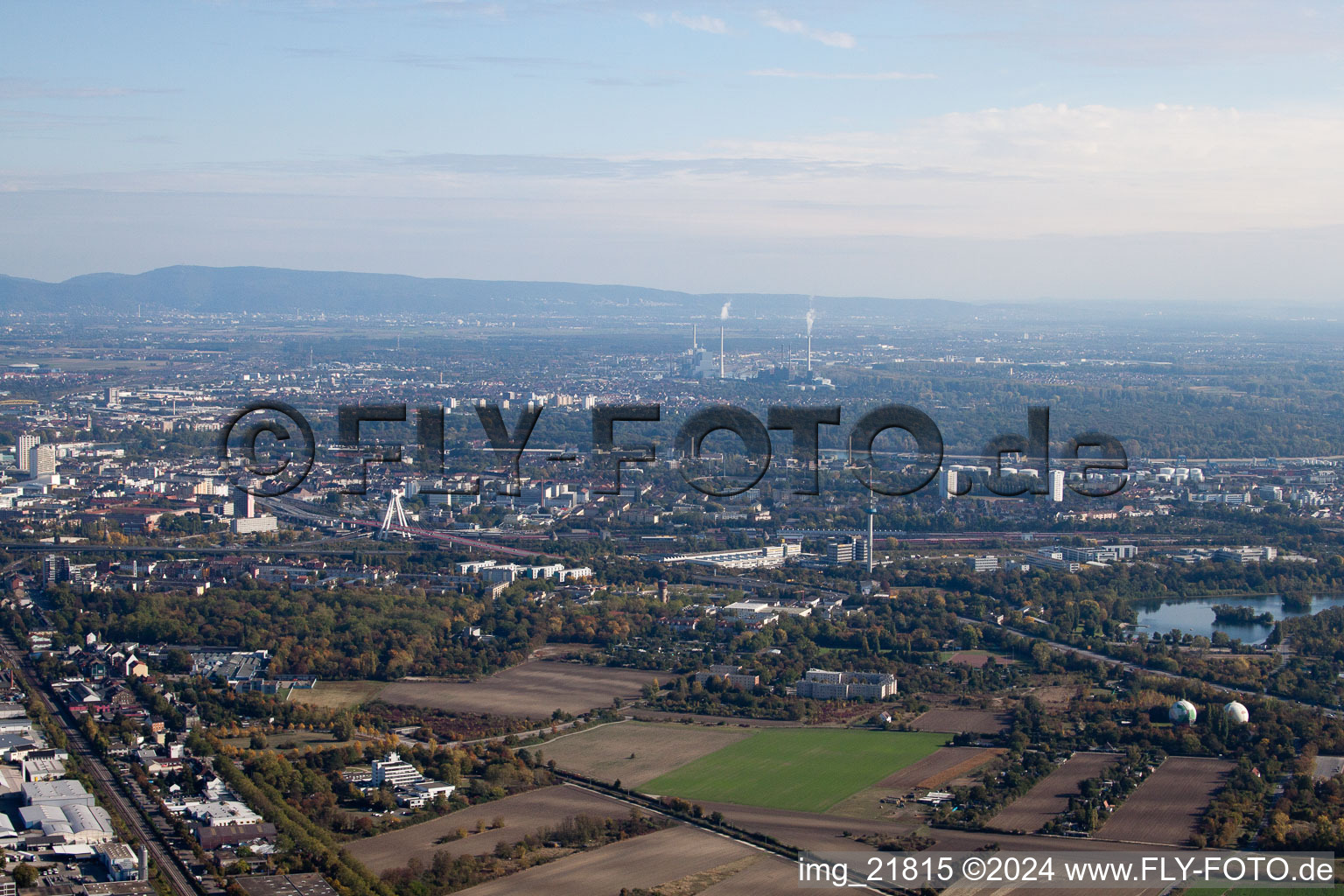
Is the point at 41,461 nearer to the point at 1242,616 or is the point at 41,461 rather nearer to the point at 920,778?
→ the point at 1242,616

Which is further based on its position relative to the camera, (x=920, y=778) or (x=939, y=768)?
(x=939, y=768)

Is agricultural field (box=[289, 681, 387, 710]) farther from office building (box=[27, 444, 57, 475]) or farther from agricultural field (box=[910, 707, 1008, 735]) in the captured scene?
office building (box=[27, 444, 57, 475])

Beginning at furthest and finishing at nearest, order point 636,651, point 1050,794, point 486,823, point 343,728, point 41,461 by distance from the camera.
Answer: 1. point 41,461
2. point 636,651
3. point 343,728
4. point 1050,794
5. point 486,823

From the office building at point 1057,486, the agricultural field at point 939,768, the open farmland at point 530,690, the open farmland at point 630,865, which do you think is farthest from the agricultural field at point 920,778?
the office building at point 1057,486

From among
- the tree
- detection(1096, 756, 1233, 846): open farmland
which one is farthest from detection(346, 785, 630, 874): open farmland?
detection(1096, 756, 1233, 846): open farmland

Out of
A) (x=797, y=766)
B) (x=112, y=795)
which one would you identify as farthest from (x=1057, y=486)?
(x=112, y=795)

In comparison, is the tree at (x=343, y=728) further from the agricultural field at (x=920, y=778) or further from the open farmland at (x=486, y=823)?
the agricultural field at (x=920, y=778)

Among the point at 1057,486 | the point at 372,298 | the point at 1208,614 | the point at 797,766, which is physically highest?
the point at 372,298
